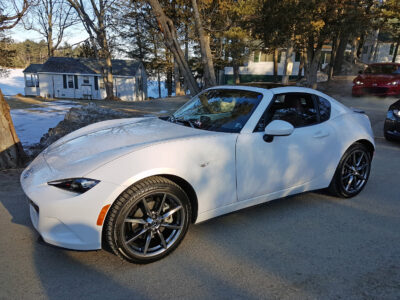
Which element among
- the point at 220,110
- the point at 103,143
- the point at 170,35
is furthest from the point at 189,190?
the point at 170,35

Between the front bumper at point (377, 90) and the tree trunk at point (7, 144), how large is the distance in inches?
573

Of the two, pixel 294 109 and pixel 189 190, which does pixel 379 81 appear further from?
pixel 189 190

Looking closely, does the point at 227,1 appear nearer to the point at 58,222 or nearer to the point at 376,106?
the point at 376,106

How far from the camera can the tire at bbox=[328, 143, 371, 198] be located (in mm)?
3947

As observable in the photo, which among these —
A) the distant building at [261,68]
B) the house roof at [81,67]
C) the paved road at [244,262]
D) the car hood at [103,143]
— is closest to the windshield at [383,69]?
the paved road at [244,262]

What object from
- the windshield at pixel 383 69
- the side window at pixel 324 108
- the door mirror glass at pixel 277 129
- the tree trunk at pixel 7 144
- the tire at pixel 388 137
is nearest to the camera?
the door mirror glass at pixel 277 129

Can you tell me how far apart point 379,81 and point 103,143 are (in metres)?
14.6

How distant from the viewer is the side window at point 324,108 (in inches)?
150

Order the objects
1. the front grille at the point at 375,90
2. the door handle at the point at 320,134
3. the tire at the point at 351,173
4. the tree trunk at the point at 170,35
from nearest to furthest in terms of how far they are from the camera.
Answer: the door handle at the point at 320,134, the tire at the point at 351,173, the tree trunk at the point at 170,35, the front grille at the point at 375,90

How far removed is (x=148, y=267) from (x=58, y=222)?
85 cm

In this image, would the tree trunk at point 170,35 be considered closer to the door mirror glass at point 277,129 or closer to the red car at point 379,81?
the door mirror glass at point 277,129

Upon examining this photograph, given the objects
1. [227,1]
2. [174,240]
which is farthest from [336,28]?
[174,240]

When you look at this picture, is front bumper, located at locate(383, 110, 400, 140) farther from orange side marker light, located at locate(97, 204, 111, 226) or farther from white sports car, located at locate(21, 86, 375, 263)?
orange side marker light, located at locate(97, 204, 111, 226)

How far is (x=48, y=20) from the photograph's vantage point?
117ft
